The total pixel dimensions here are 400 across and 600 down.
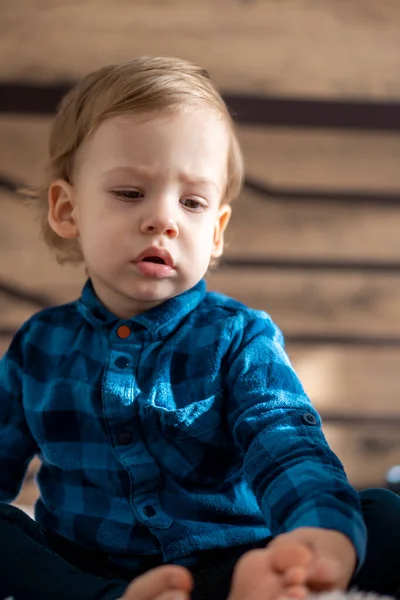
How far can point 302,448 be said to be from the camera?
859 mm

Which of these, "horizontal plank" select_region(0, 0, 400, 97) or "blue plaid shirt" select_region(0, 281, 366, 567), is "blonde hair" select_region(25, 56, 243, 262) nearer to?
"blue plaid shirt" select_region(0, 281, 366, 567)

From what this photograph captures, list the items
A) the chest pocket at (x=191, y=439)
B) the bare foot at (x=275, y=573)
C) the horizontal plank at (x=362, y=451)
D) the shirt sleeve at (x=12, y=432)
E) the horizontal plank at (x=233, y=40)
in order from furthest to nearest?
the horizontal plank at (x=362, y=451) → the horizontal plank at (x=233, y=40) → the shirt sleeve at (x=12, y=432) → the chest pocket at (x=191, y=439) → the bare foot at (x=275, y=573)

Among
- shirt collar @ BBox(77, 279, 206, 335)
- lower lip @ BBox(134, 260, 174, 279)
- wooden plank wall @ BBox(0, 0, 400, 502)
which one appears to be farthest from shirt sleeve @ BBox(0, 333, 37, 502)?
wooden plank wall @ BBox(0, 0, 400, 502)

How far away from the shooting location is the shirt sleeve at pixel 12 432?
3.74ft

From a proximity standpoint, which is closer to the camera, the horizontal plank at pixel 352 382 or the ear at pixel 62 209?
the ear at pixel 62 209

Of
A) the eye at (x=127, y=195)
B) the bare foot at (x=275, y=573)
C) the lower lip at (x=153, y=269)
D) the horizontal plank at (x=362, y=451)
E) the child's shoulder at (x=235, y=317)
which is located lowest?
the horizontal plank at (x=362, y=451)

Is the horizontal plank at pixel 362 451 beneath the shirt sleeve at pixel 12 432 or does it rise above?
beneath

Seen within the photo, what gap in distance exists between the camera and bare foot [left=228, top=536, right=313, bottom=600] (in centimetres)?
66

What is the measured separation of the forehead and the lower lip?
0.12 metres

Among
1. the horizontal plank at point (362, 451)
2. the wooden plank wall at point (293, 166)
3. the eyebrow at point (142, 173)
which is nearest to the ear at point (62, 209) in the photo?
the eyebrow at point (142, 173)

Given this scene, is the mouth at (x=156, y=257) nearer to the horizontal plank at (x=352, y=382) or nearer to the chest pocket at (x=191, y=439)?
the chest pocket at (x=191, y=439)

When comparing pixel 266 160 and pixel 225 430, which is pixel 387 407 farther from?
pixel 225 430

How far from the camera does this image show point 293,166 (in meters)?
2.19

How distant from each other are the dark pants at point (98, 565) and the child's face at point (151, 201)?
32cm
